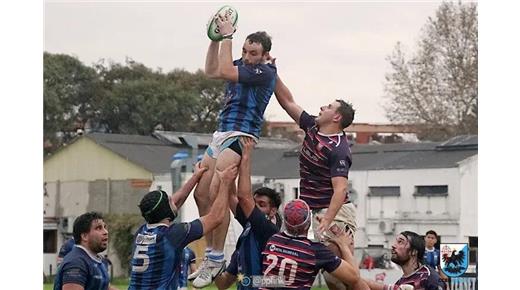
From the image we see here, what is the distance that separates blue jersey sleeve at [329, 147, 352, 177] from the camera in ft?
31.8

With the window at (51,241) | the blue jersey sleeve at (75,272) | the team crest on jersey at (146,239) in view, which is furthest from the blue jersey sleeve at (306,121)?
the window at (51,241)

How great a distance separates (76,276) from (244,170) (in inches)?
70.0

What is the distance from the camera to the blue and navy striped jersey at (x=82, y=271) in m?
9.16

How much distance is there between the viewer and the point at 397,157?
47500 millimetres

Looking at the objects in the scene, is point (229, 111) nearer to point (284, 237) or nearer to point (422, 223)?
point (284, 237)

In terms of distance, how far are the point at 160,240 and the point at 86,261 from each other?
0.69 m

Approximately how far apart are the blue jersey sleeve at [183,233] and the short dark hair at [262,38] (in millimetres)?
1723

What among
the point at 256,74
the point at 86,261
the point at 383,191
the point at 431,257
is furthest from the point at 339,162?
the point at 383,191

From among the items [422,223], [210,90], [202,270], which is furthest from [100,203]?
[202,270]

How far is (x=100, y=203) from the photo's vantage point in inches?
2138

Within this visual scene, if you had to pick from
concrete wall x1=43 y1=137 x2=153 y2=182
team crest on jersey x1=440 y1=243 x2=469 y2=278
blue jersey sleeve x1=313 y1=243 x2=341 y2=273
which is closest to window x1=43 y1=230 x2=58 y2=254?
concrete wall x1=43 y1=137 x2=153 y2=182

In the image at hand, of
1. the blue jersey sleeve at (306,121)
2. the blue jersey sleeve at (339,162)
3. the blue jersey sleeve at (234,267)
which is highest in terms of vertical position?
the blue jersey sleeve at (306,121)

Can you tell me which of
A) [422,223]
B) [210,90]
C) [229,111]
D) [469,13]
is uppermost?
[469,13]

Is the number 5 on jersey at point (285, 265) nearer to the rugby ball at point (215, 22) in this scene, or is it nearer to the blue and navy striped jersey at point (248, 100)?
the blue and navy striped jersey at point (248, 100)
